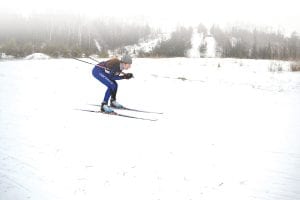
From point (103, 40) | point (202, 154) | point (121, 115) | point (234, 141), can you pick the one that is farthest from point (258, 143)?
point (103, 40)

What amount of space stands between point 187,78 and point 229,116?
8256mm

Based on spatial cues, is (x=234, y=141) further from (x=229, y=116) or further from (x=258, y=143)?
(x=229, y=116)

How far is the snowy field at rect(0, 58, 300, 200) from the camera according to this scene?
15.1 feet

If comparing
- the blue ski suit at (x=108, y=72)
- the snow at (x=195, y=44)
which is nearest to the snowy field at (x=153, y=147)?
the blue ski suit at (x=108, y=72)

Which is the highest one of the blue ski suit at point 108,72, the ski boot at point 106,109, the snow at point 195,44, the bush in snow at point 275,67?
the snow at point 195,44

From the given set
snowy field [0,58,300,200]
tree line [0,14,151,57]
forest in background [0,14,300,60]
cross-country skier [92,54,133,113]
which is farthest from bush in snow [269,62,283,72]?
tree line [0,14,151,57]

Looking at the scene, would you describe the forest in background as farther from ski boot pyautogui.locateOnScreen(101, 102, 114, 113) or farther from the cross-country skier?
ski boot pyautogui.locateOnScreen(101, 102, 114, 113)

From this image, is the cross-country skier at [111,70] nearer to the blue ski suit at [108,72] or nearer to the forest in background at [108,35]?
the blue ski suit at [108,72]

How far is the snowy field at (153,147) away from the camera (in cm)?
462

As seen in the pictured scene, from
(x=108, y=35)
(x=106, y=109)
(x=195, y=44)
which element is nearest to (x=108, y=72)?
(x=106, y=109)

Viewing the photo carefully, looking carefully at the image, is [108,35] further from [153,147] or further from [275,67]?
[153,147]

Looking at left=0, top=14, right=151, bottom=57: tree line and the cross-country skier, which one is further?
left=0, top=14, right=151, bottom=57: tree line

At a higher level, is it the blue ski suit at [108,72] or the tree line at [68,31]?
the tree line at [68,31]

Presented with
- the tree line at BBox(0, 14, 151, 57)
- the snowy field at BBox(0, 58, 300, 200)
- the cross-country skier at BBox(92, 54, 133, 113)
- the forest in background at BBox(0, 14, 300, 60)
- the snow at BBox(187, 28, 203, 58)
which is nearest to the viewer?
the snowy field at BBox(0, 58, 300, 200)
